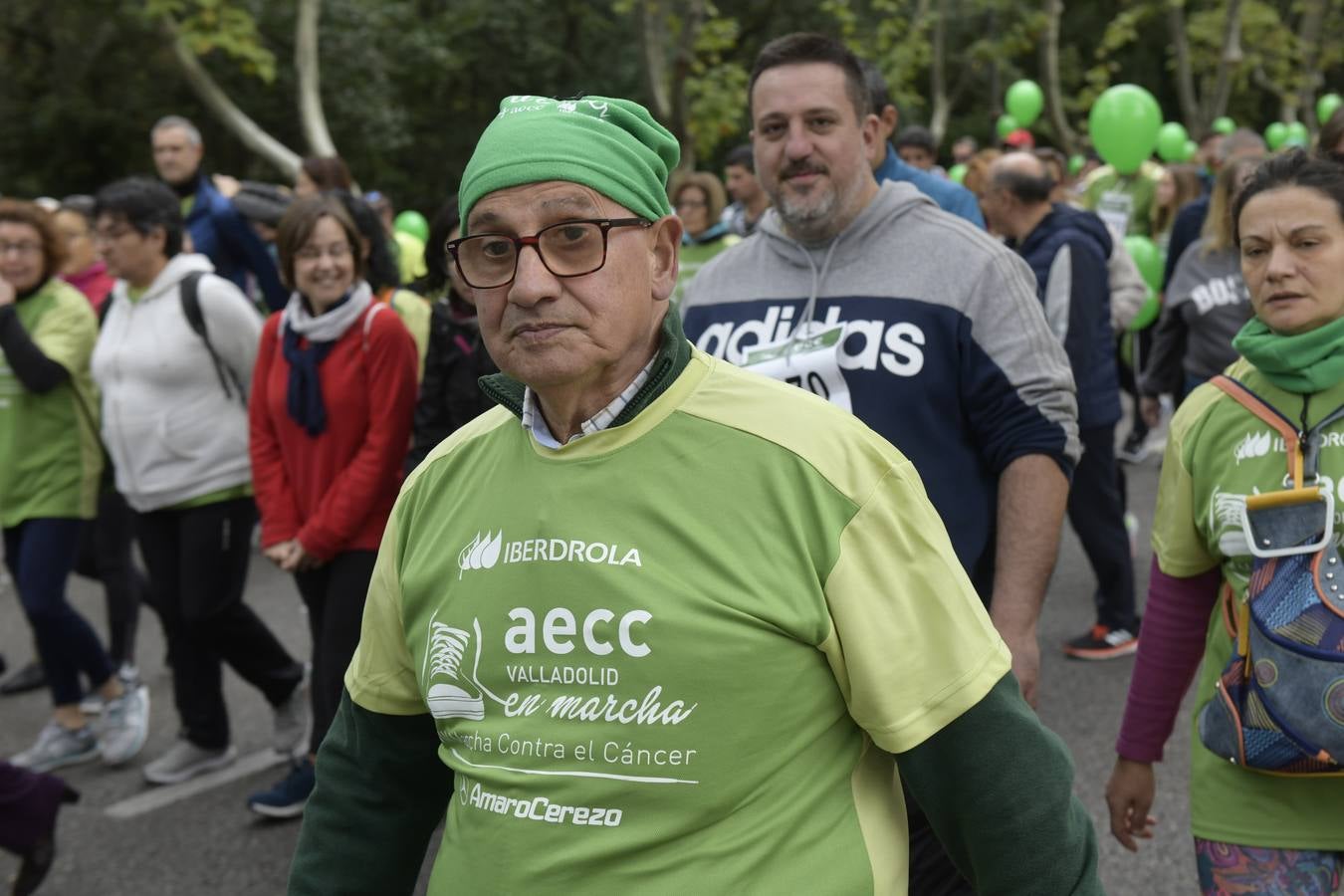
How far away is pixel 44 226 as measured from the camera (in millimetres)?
5473

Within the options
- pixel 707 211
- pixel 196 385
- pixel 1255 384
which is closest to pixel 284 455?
pixel 196 385

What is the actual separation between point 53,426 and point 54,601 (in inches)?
25.2

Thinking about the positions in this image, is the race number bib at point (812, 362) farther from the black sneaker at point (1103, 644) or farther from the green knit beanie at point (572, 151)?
the black sneaker at point (1103, 644)

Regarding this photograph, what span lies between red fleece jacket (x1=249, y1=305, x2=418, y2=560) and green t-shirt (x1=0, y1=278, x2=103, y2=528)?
1214 mm

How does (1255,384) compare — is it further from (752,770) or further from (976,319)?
(752,770)

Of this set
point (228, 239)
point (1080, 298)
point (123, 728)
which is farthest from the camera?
point (228, 239)

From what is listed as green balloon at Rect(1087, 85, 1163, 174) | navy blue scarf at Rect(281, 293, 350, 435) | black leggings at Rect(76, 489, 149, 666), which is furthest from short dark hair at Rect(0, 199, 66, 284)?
green balloon at Rect(1087, 85, 1163, 174)

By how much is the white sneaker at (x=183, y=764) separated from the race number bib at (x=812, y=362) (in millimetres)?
3299

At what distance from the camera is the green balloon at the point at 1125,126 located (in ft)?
32.8

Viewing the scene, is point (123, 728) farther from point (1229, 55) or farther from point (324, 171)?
point (1229, 55)

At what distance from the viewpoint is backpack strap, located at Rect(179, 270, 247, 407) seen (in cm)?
500

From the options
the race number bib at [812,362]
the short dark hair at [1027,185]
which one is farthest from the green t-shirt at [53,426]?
the short dark hair at [1027,185]

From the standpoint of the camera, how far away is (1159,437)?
439 inches

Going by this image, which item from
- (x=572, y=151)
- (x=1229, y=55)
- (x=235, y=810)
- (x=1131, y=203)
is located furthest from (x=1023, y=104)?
(x=572, y=151)
